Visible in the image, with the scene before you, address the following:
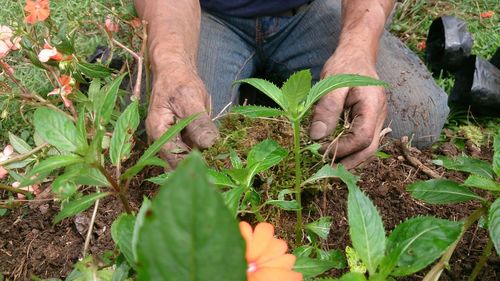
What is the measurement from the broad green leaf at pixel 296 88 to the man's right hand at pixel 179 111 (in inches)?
16.4

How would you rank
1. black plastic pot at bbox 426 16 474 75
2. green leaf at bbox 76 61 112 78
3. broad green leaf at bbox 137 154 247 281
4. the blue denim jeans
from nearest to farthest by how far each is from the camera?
broad green leaf at bbox 137 154 247 281 < green leaf at bbox 76 61 112 78 < the blue denim jeans < black plastic pot at bbox 426 16 474 75

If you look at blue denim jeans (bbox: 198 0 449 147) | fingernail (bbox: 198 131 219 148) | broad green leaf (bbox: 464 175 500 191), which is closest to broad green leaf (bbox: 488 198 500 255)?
broad green leaf (bbox: 464 175 500 191)

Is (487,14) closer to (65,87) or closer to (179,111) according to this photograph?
(179,111)

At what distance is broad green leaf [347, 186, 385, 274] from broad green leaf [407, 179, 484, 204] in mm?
250

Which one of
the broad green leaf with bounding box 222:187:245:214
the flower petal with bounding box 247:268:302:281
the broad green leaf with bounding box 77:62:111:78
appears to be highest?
the flower petal with bounding box 247:268:302:281

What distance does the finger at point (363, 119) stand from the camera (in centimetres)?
121

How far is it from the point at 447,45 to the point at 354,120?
3.15 feet

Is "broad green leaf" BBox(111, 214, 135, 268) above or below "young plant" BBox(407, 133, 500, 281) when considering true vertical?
above

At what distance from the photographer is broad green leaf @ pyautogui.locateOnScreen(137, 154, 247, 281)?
0.27 meters

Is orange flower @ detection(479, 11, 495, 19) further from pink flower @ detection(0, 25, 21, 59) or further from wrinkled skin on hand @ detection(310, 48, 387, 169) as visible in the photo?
pink flower @ detection(0, 25, 21, 59)

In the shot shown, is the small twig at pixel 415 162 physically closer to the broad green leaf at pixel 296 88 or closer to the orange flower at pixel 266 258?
the broad green leaf at pixel 296 88

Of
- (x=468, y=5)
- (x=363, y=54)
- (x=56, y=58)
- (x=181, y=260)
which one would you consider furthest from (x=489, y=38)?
(x=181, y=260)

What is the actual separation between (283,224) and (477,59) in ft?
4.16

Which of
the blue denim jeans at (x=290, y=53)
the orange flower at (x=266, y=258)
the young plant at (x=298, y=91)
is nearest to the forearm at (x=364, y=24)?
the blue denim jeans at (x=290, y=53)
